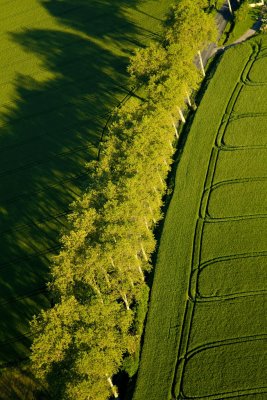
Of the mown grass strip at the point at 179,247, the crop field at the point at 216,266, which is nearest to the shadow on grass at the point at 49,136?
the mown grass strip at the point at 179,247

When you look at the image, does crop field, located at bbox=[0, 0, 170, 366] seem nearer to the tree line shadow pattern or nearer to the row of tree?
the row of tree

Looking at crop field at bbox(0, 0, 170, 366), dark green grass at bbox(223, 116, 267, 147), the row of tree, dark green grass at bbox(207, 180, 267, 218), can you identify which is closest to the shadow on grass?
crop field at bbox(0, 0, 170, 366)

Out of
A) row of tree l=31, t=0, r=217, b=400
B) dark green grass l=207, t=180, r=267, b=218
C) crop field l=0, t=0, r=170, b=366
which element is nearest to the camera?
row of tree l=31, t=0, r=217, b=400

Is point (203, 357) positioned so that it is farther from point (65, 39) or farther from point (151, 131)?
point (65, 39)

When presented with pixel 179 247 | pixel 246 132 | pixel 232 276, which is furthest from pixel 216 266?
pixel 246 132

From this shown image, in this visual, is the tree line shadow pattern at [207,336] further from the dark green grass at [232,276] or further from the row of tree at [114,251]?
the row of tree at [114,251]

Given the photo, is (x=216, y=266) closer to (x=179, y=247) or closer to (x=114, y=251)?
(x=179, y=247)
